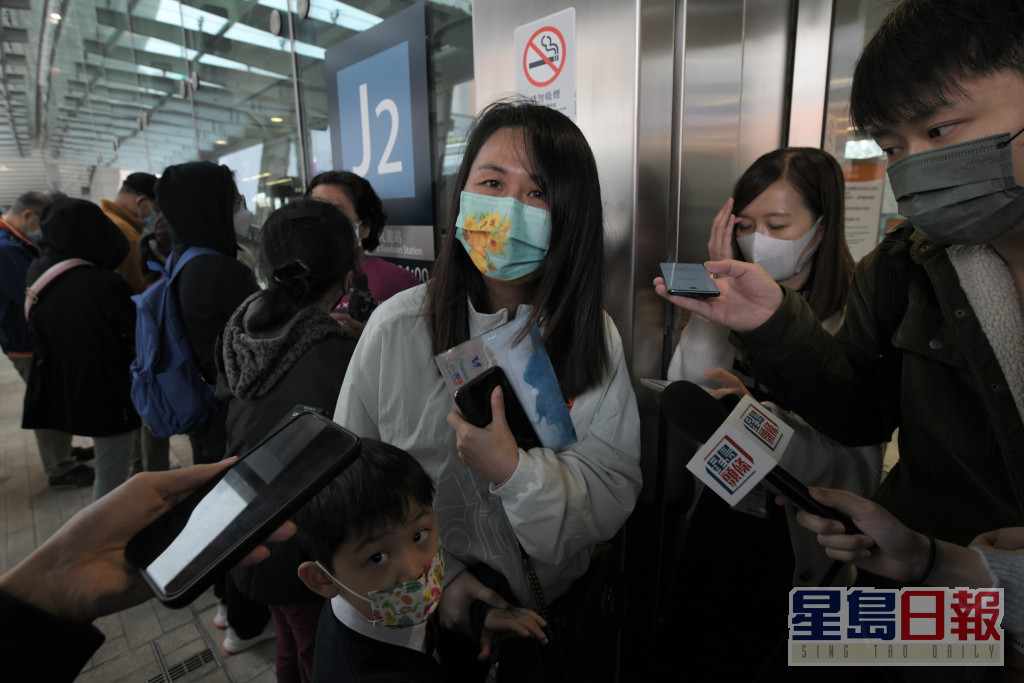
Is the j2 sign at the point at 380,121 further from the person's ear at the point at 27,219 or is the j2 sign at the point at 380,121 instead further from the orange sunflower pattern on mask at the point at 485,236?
the person's ear at the point at 27,219

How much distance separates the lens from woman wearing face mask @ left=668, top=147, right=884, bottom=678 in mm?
1234

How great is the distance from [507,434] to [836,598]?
683 mm

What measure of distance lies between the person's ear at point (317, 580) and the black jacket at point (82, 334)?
2.40 metres

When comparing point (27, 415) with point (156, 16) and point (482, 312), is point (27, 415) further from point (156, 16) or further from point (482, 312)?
point (156, 16)

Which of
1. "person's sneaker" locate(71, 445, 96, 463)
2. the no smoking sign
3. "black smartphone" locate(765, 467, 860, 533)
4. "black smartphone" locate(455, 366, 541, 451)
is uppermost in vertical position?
the no smoking sign

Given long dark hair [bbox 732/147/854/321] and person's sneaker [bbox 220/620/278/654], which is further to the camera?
person's sneaker [bbox 220/620/278/654]

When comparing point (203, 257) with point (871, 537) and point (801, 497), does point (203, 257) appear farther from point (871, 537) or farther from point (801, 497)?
point (871, 537)

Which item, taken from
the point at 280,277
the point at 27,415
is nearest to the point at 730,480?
the point at 280,277

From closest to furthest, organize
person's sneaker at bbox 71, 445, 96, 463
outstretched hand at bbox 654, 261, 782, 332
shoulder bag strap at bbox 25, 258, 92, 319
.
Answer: outstretched hand at bbox 654, 261, 782, 332, shoulder bag strap at bbox 25, 258, 92, 319, person's sneaker at bbox 71, 445, 96, 463

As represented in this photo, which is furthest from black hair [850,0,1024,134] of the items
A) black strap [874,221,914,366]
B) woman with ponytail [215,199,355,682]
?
woman with ponytail [215,199,355,682]

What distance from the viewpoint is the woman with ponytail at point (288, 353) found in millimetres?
1373

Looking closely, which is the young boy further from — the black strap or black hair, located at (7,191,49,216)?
black hair, located at (7,191,49,216)

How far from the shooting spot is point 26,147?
14188 millimetres

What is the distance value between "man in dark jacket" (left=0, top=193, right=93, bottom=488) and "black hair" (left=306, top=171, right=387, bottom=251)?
292 centimetres
